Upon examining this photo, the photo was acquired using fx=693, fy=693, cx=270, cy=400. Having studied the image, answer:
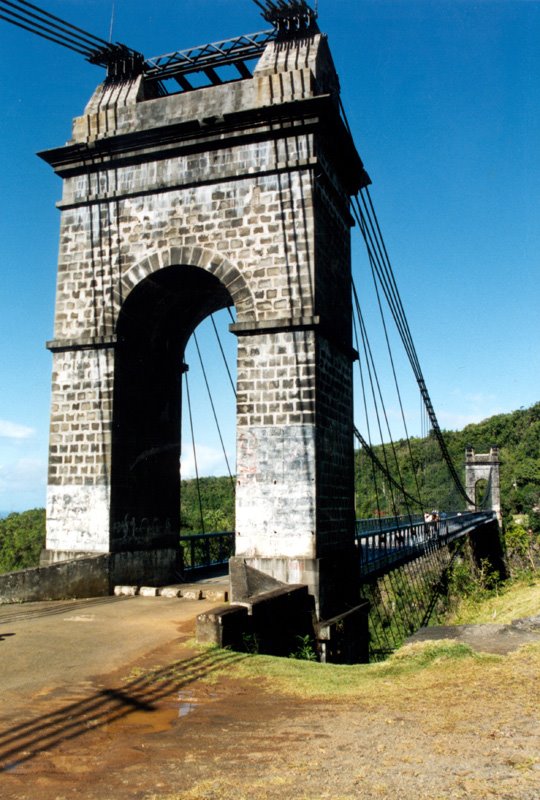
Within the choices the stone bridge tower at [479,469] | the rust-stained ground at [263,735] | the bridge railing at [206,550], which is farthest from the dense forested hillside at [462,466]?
the rust-stained ground at [263,735]

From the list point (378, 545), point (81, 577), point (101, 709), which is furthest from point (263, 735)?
point (378, 545)

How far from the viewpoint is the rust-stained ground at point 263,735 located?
141 inches

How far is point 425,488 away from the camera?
187 feet

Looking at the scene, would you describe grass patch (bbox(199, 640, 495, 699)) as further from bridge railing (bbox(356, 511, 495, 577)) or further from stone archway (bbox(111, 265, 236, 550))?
stone archway (bbox(111, 265, 236, 550))

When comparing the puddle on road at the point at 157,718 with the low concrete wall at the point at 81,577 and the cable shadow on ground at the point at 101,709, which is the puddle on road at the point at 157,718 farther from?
the low concrete wall at the point at 81,577

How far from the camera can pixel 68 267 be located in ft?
37.7

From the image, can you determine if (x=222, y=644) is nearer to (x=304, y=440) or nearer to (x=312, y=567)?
(x=312, y=567)

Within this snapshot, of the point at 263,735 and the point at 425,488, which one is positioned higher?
the point at 425,488

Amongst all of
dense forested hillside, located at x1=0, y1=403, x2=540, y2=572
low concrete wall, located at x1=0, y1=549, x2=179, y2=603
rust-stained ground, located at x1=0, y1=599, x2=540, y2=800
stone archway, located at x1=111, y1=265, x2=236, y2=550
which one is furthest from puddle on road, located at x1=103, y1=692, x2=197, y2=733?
dense forested hillside, located at x1=0, y1=403, x2=540, y2=572

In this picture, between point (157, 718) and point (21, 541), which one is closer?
point (157, 718)

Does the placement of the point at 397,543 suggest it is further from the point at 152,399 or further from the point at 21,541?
the point at 21,541

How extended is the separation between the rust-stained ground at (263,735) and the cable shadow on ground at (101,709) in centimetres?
1

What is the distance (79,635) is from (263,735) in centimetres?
370

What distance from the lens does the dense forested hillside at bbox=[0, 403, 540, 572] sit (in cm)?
3906
